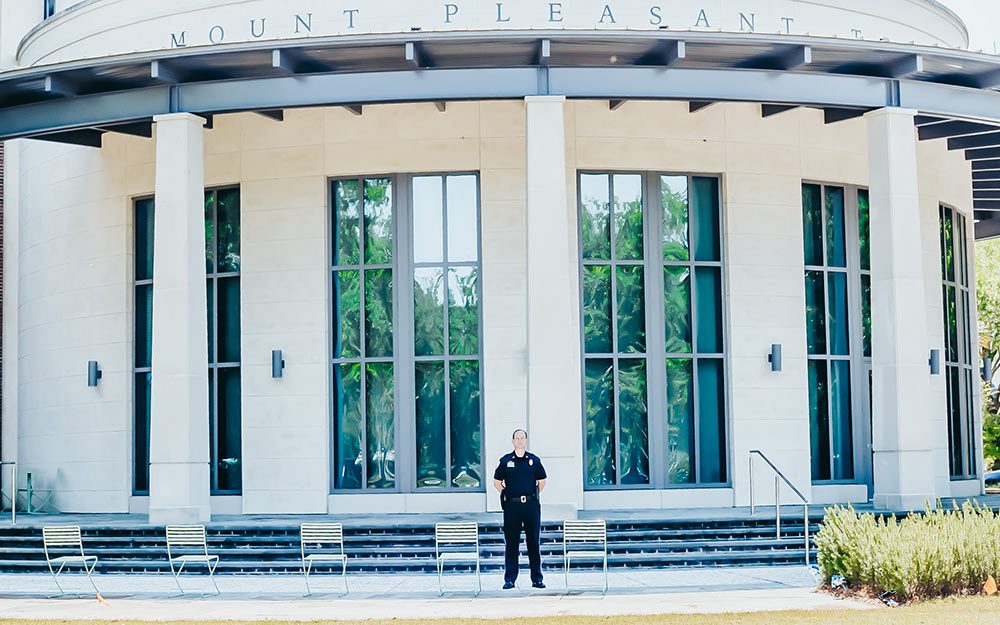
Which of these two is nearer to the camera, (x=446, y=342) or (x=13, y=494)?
(x=13, y=494)

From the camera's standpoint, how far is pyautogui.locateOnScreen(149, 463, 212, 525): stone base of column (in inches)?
770

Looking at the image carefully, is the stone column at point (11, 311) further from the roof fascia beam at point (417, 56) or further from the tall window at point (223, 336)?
the roof fascia beam at point (417, 56)

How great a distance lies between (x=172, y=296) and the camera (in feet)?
65.8

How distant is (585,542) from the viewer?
17625 mm

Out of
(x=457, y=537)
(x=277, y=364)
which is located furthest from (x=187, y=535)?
(x=277, y=364)

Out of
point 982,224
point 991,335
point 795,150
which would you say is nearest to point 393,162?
point 795,150

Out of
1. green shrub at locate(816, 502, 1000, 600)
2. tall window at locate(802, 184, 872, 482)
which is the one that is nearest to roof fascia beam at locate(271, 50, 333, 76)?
tall window at locate(802, 184, 872, 482)

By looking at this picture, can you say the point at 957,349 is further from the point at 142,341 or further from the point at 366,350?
the point at 142,341

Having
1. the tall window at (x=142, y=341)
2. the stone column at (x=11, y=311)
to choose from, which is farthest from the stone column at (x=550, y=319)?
the stone column at (x=11, y=311)

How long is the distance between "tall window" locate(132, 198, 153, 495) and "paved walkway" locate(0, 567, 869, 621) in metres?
6.14

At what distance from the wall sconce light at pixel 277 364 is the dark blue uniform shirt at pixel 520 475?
7.76 metres

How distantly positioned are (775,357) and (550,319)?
16.8ft

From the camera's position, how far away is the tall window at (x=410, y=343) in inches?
862

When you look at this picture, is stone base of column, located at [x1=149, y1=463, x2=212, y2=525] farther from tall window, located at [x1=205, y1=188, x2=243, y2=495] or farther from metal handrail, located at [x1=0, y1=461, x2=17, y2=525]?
tall window, located at [x1=205, y1=188, x2=243, y2=495]
